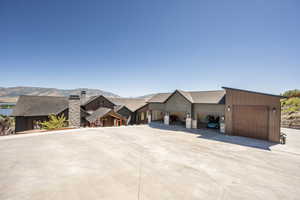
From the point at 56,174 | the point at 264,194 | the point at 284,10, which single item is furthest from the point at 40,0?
the point at 284,10

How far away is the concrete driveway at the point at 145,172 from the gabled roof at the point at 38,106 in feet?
37.2

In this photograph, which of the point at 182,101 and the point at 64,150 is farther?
the point at 182,101

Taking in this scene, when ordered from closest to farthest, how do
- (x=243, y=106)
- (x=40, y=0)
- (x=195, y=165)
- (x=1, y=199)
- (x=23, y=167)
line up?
(x=1, y=199), (x=23, y=167), (x=195, y=165), (x=40, y=0), (x=243, y=106)

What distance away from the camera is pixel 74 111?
18.8 metres

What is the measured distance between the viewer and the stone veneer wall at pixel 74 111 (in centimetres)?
1862

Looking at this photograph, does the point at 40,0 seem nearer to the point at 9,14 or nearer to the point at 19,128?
the point at 9,14

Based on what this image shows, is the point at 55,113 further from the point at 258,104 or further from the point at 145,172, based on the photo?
the point at 258,104

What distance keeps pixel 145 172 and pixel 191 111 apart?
472 inches

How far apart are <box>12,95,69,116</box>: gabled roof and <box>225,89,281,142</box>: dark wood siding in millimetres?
22447

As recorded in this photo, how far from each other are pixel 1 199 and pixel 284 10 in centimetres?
1976

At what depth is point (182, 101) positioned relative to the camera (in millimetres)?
16703

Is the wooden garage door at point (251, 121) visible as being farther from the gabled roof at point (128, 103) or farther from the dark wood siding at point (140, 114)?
the gabled roof at point (128, 103)

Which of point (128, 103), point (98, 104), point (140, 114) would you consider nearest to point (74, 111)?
point (98, 104)

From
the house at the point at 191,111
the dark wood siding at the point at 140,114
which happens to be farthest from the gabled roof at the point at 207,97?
the dark wood siding at the point at 140,114
